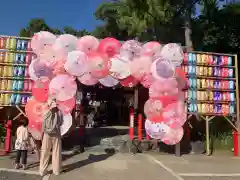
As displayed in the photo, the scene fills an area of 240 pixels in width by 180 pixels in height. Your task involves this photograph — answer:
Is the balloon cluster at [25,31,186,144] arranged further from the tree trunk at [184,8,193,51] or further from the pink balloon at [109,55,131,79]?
the tree trunk at [184,8,193,51]

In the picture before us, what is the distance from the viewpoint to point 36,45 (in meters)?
9.39

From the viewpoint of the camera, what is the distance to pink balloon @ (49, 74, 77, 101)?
9.13 metres

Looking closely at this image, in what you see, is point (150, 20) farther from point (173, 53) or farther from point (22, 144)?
point (22, 144)

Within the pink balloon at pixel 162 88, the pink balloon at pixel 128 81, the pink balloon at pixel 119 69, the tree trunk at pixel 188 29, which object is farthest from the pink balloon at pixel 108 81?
the tree trunk at pixel 188 29

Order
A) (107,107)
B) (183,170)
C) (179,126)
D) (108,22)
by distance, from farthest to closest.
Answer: (108,22) < (107,107) < (179,126) < (183,170)

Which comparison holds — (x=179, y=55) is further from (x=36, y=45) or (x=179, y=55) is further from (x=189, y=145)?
(x=36, y=45)

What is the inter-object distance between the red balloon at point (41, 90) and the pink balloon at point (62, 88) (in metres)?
0.19

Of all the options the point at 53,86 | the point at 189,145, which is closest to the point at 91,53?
the point at 53,86

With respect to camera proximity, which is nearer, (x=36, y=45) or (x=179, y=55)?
(x=36, y=45)

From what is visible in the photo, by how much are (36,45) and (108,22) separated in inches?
626

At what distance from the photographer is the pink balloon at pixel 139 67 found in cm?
973

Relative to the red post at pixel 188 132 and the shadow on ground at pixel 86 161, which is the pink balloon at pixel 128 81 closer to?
the shadow on ground at pixel 86 161

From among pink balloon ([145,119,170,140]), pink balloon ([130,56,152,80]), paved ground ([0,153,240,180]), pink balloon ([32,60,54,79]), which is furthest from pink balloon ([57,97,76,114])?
pink balloon ([145,119,170,140])

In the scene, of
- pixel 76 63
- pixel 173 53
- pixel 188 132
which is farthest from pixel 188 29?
pixel 76 63
